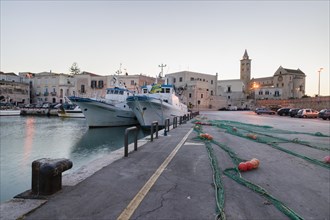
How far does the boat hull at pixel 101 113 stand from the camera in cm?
2756

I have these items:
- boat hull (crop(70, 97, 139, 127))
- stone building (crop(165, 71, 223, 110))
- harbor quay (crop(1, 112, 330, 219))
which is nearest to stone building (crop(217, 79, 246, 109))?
stone building (crop(165, 71, 223, 110))

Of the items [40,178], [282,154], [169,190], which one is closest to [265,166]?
[282,154]

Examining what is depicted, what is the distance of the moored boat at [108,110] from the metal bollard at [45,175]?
2455 cm

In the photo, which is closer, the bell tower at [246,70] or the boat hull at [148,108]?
the boat hull at [148,108]

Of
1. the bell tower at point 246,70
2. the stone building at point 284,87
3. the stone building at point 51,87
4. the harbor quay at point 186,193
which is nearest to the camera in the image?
the harbor quay at point 186,193

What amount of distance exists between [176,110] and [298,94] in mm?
80811

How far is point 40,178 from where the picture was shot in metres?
3.63

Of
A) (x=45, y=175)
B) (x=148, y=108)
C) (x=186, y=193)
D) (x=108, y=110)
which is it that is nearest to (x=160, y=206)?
(x=186, y=193)

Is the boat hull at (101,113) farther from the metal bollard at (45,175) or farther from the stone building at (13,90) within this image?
the stone building at (13,90)

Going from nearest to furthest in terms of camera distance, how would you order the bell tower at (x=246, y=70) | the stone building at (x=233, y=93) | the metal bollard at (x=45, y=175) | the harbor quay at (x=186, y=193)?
the harbor quay at (x=186, y=193), the metal bollard at (x=45, y=175), the stone building at (x=233, y=93), the bell tower at (x=246, y=70)

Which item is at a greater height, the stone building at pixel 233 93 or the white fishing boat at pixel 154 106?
the stone building at pixel 233 93

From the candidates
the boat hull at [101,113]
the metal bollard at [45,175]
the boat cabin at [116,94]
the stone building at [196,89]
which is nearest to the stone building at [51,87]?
the stone building at [196,89]

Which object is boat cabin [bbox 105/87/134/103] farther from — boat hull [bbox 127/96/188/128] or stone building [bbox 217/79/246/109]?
stone building [bbox 217/79/246/109]

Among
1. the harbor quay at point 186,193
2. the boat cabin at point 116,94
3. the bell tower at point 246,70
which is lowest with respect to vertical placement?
the harbor quay at point 186,193
